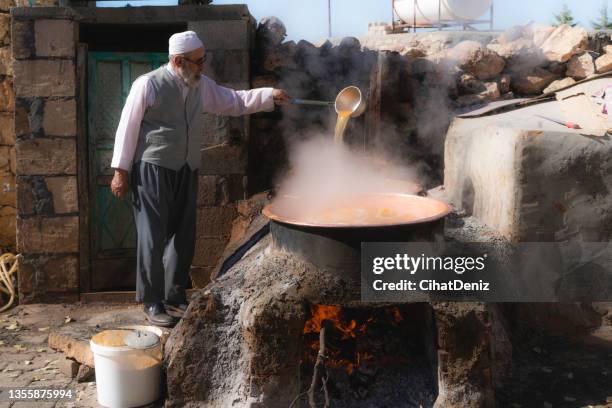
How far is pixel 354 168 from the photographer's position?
558cm

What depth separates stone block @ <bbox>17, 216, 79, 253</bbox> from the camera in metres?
5.71

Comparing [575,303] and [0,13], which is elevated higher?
[0,13]

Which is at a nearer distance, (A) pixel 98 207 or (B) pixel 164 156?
(B) pixel 164 156

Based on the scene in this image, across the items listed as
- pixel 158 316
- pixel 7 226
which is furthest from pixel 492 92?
pixel 7 226

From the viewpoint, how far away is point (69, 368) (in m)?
4.33

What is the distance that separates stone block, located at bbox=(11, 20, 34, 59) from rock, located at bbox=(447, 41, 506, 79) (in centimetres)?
368

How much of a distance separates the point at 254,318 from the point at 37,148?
318 cm

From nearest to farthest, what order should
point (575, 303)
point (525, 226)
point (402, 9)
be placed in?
point (525, 226)
point (575, 303)
point (402, 9)

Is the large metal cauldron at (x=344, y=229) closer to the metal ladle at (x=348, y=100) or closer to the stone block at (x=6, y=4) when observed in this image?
the metal ladle at (x=348, y=100)

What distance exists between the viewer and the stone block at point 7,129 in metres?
6.25

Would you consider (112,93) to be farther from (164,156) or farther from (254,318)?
(254,318)

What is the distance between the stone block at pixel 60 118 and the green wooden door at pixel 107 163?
9.2 inches

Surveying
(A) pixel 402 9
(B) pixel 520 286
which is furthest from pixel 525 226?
(A) pixel 402 9

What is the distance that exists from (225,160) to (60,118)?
Result: 1481 mm
